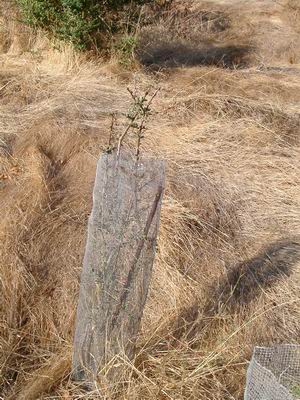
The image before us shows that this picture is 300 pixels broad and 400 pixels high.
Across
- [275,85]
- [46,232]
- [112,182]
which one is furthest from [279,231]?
[275,85]

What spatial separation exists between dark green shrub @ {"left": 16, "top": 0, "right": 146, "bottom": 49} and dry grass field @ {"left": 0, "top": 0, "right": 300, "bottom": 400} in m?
0.22

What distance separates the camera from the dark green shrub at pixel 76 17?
21.4 ft

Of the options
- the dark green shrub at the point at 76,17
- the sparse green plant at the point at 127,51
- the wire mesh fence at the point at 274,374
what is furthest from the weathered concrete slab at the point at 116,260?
the dark green shrub at the point at 76,17

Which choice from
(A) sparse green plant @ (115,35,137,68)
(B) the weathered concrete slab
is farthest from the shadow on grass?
(B) the weathered concrete slab

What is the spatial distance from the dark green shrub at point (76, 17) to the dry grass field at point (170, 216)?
8.6 inches

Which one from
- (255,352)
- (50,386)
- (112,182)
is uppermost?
(112,182)

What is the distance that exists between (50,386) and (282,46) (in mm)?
7616

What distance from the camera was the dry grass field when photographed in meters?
2.63

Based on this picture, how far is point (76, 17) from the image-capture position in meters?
6.55

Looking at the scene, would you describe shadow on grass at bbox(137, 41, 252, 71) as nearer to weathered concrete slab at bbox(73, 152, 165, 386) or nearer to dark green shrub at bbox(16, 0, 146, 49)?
dark green shrub at bbox(16, 0, 146, 49)

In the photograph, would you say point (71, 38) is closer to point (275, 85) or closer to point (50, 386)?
point (275, 85)

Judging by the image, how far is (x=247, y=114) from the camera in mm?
5387

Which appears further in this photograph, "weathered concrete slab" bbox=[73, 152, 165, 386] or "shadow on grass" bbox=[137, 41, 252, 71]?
"shadow on grass" bbox=[137, 41, 252, 71]

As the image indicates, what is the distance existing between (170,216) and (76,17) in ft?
12.5
